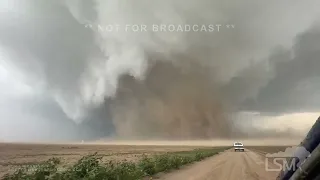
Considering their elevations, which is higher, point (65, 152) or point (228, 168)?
point (65, 152)

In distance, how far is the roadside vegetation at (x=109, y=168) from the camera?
7.89 feet

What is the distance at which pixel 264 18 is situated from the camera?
8.77 ft

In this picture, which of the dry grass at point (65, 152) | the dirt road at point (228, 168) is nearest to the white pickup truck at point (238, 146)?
the dirt road at point (228, 168)

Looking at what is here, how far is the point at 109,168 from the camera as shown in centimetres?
245

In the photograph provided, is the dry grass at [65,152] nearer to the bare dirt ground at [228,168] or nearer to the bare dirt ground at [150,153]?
the bare dirt ground at [150,153]

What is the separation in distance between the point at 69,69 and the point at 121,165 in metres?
0.94

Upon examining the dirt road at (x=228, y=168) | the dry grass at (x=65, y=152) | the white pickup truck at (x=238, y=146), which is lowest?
the dirt road at (x=228, y=168)

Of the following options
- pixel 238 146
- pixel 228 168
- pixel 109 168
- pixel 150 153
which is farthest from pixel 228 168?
pixel 109 168

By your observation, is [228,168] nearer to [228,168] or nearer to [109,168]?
[228,168]

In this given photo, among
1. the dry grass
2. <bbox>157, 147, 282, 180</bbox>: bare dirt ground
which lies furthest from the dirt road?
the dry grass

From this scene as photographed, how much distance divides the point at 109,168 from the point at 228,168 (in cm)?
97

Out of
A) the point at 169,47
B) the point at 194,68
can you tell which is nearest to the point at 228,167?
the point at 194,68

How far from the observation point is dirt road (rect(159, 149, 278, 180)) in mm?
2469

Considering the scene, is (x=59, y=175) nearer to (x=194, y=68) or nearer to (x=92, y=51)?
(x=92, y=51)
